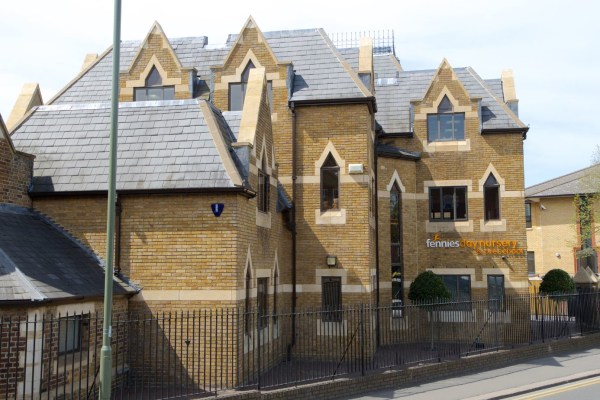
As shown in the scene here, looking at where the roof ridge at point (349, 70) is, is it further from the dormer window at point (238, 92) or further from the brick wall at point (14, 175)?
the brick wall at point (14, 175)

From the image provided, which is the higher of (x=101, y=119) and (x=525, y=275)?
(x=101, y=119)

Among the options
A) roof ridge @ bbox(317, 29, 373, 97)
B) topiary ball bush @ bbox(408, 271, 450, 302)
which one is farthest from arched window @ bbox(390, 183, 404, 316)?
roof ridge @ bbox(317, 29, 373, 97)

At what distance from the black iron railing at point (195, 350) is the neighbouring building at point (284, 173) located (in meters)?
0.44

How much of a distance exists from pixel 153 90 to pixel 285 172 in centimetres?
540

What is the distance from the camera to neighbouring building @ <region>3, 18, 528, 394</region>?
13.0 m

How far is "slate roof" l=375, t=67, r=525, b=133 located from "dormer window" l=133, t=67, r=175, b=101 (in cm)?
808

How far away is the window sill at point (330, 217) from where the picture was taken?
17594mm

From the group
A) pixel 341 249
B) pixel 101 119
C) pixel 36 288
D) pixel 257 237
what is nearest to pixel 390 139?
pixel 341 249

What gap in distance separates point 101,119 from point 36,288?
6076 millimetres

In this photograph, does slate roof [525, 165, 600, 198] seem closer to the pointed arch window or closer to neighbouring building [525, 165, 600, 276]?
neighbouring building [525, 165, 600, 276]

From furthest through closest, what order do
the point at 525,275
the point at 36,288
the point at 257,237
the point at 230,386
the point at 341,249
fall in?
the point at 525,275
the point at 341,249
the point at 257,237
the point at 230,386
the point at 36,288

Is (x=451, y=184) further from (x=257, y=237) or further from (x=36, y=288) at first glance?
(x=36, y=288)

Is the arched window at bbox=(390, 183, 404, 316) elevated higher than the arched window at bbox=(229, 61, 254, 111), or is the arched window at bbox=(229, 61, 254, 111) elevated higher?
the arched window at bbox=(229, 61, 254, 111)

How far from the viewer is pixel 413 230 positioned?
22.0 meters
